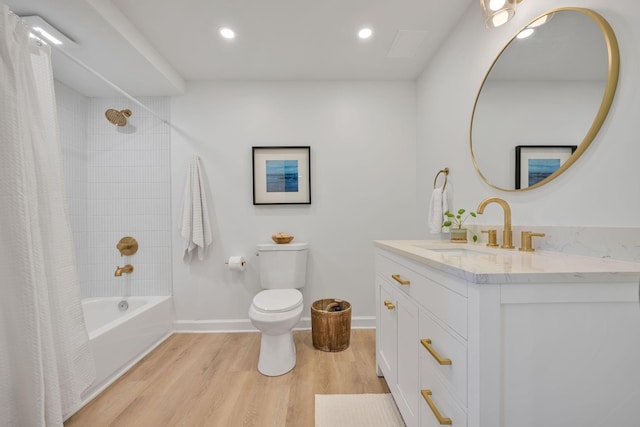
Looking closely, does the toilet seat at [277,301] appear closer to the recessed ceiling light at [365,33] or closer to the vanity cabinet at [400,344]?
the vanity cabinet at [400,344]

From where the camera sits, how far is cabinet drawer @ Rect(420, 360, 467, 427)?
0.72 metres

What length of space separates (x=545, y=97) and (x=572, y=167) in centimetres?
33

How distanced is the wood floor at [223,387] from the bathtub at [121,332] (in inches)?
2.6

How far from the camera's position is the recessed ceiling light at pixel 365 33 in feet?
5.48

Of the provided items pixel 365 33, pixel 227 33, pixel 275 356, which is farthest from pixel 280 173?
pixel 275 356

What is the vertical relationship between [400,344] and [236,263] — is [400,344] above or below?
below

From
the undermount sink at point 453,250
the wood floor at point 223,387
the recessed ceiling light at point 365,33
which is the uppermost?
the recessed ceiling light at point 365,33

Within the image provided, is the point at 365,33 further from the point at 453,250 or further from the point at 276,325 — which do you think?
the point at 276,325

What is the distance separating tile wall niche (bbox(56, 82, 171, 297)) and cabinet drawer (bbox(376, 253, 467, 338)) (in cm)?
202

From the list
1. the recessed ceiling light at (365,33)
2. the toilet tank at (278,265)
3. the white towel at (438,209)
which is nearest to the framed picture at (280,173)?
the toilet tank at (278,265)

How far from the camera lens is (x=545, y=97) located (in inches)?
41.7

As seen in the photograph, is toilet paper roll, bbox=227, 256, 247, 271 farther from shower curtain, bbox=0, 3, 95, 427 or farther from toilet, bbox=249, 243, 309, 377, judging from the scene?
shower curtain, bbox=0, 3, 95, 427

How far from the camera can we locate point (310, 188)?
224 cm

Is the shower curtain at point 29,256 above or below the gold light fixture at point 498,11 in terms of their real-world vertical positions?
below
